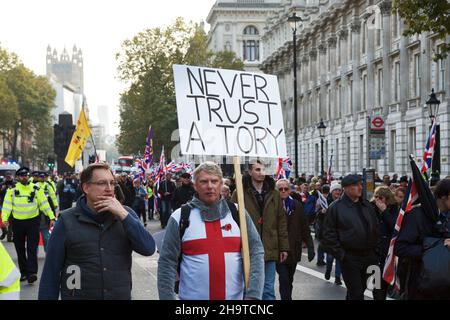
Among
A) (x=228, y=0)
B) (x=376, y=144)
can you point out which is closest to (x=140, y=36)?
(x=228, y=0)

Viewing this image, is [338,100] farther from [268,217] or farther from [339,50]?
[268,217]

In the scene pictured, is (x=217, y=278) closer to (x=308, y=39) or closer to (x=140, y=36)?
(x=308, y=39)

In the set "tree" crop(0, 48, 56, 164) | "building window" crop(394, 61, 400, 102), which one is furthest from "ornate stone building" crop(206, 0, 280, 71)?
"building window" crop(394, 61, 400, 102)

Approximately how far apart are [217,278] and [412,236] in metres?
1.86

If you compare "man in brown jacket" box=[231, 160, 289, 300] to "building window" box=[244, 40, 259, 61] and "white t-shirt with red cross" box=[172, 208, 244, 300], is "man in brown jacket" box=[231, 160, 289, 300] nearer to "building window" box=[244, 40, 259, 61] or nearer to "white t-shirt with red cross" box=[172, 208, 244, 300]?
"white t-shirt with red cross" box=[172, 208, 244, 300]

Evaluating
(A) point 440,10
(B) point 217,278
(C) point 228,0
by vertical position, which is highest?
(C) point 228,0

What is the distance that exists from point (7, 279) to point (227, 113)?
3.07m

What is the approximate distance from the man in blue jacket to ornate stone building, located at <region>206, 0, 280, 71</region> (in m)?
115

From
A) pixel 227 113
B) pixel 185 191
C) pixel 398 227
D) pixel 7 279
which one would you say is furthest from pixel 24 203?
pixel 7 279

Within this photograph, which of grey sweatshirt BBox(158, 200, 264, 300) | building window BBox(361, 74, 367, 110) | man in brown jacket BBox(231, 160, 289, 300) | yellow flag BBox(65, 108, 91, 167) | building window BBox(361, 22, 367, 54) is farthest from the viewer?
building window BBox(361, 74, 367, 110)

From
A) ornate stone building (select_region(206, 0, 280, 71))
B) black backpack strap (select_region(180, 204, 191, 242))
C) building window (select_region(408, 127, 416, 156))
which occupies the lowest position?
black backpack strap (select_region(180, 204, 191, 242))

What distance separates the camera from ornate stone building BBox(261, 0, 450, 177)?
143 feet
